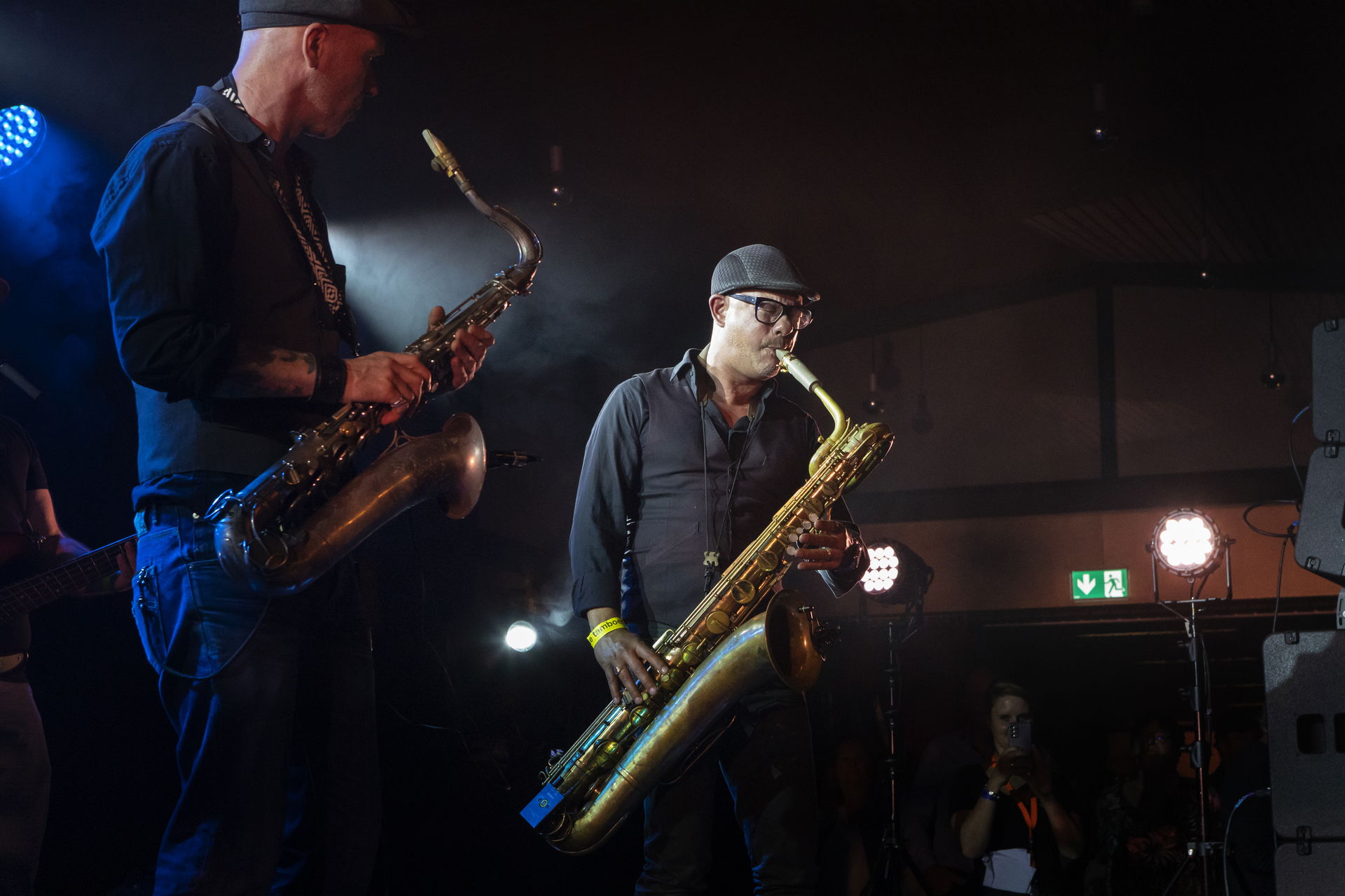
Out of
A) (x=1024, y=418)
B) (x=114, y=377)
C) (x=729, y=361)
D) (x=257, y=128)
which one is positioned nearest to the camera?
(x=257, y=128)

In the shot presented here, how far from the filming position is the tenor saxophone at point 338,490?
2023 millimetres

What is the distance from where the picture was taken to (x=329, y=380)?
7.04 feet

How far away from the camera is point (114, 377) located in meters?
4.60

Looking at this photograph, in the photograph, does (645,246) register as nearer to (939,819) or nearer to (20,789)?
(939,819)

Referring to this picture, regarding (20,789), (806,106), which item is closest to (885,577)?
(806,106)

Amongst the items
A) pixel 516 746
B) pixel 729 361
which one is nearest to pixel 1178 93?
pixel 729 361

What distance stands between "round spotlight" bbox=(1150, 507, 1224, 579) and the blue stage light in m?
6.42

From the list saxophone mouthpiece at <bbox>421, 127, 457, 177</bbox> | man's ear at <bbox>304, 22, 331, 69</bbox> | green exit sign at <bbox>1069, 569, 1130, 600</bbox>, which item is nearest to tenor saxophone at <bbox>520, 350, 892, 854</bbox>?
saxophone mouthpiece at <bbox>421, 127, 457, 177</bbox>

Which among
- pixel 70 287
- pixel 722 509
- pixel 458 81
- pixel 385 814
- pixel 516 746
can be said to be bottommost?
pixel 385 814

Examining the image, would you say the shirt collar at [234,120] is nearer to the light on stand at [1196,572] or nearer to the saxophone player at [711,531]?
the saxophone player at [711,531]

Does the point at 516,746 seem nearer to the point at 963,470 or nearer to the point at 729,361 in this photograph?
the point at 729,361

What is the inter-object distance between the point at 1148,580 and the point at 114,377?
9.65 meters

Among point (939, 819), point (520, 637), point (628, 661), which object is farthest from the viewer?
point (520, 637)

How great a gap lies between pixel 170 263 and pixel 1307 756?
300cm
